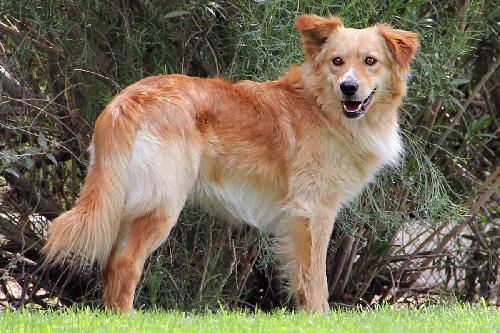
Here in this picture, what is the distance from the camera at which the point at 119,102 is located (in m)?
6.11

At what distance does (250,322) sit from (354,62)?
2.14 metres

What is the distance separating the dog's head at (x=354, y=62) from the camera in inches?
262

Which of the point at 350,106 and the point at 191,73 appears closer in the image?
the point at 350,106

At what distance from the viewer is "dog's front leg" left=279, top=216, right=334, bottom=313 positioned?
669 cm

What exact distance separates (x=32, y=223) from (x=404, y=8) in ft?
11.2

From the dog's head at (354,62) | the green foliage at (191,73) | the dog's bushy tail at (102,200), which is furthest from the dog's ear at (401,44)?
the dog's bushy tail at (102,200)

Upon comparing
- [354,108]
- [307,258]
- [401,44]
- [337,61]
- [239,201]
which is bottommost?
[307,258]

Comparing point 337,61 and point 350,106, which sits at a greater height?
point 337,61

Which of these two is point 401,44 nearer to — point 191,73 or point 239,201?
point 239,201

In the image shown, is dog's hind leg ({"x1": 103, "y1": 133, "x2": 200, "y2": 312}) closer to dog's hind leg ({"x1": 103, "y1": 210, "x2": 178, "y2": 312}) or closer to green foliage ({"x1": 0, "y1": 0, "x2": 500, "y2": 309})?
dog's hind leg ({"x1": 103, "y1": 210, "x2": 178, "y2": 312})

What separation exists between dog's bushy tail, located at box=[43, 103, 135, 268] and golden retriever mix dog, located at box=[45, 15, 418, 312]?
19 millimetres

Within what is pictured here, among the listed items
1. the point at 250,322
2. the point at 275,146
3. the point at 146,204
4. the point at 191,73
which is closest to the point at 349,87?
the point at 275,146

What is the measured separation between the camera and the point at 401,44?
675cm

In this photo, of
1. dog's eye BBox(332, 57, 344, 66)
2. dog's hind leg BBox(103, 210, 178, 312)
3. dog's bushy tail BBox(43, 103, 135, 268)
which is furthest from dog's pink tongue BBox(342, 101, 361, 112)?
dog's bushy tail BBox(43, 103, 135, 268)
